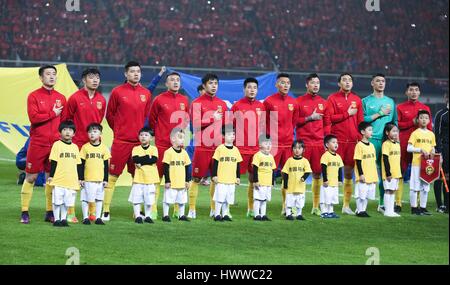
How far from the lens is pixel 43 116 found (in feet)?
34.1

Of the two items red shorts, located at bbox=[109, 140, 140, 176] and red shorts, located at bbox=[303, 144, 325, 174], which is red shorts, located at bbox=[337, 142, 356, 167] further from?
red shorts, located at bbox=[109, 140, 140, 176]

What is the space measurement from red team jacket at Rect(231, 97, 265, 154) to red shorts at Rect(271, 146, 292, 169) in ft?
0.79

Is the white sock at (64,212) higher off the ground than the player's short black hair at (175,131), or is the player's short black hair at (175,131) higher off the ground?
the player's short black hair at (175,131)

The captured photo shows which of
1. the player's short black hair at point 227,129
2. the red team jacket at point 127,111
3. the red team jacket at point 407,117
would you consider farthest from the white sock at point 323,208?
the red team jacket at point 127,111

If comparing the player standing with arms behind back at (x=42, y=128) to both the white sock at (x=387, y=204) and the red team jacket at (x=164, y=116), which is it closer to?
the red team jacket at (x=164, y=116)

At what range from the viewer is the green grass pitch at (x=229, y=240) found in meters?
8.53

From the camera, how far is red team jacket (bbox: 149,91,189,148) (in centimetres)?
1119

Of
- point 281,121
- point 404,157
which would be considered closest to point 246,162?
point 281,121

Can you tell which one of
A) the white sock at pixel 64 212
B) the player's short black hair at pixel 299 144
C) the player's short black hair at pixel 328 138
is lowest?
the white sock at pixel 64 212

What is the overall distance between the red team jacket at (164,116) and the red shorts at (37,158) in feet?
4.73

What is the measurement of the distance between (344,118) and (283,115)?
3.08 feet

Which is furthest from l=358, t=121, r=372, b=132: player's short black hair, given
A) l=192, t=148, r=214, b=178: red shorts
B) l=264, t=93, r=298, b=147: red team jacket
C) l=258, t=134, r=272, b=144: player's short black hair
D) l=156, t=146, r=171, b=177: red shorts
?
l=156, t=146, r=171, b=177: red shorts

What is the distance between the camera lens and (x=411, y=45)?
34000 mm
